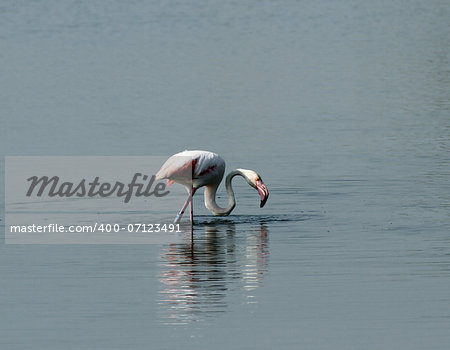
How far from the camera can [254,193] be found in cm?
2375

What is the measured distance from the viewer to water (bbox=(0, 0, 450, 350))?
46.1 ft

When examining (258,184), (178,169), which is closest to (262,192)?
(258,184)

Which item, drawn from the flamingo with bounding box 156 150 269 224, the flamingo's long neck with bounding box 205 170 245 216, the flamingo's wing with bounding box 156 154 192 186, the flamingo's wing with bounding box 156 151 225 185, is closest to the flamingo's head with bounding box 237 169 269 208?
the flamingo with bounding box 156 150 269 224

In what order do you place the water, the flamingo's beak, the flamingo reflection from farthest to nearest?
the flamingo's beak < the flamingo reflection < the water

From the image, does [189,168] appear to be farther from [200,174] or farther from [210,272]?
[210,272]

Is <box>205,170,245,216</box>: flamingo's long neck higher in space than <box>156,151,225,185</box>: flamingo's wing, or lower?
lower
